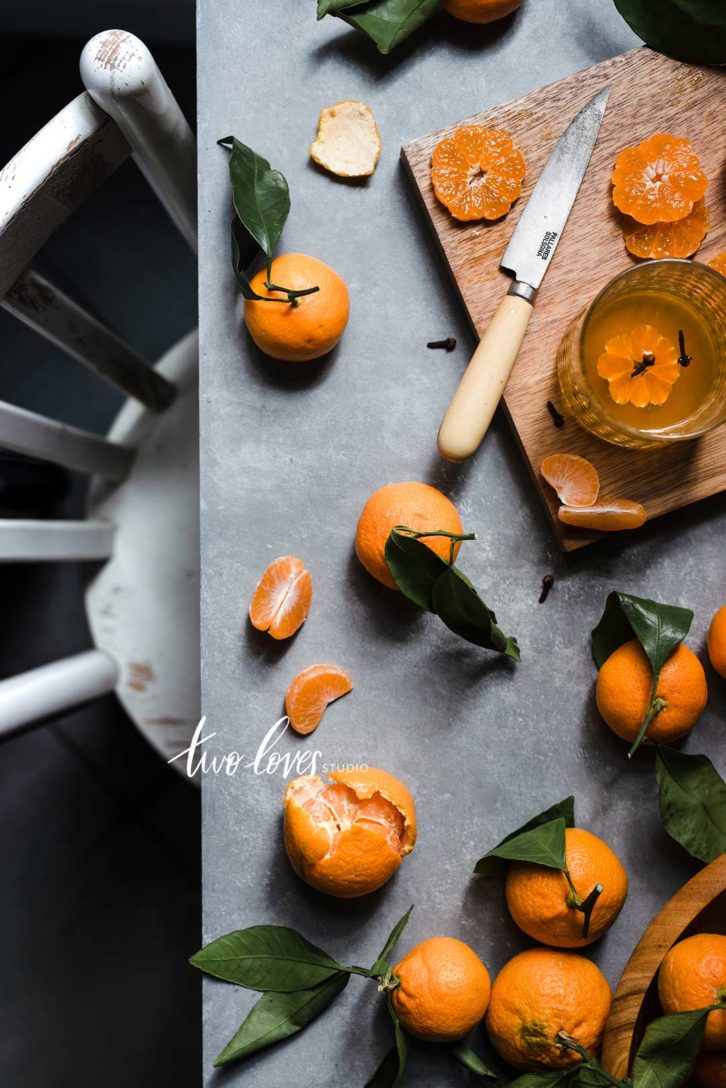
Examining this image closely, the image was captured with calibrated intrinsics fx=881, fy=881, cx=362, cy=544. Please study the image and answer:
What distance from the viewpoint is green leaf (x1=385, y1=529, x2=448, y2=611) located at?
82cm

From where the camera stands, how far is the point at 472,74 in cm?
94

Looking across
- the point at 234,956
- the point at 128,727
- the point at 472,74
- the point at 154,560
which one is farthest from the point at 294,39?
the point at 128,727

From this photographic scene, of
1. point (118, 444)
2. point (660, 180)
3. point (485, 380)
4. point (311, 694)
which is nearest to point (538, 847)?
point (311, 694)

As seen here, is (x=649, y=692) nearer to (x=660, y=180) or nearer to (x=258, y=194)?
(x=660, y=180)

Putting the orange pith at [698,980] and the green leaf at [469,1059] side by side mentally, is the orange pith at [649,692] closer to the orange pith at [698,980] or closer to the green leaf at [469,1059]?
the orange pith at [698,980]

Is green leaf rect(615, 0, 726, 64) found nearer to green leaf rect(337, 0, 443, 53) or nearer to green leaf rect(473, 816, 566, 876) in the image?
green leaf rect(337, 0, 443, 53)

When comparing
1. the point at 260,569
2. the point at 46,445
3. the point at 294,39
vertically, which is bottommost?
the point at 260,569

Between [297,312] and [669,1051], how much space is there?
2.42 feet

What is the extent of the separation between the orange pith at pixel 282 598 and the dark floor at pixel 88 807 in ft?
2.50

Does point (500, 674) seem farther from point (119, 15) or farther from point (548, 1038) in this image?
point (119, 15)

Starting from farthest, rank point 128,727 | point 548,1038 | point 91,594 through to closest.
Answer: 1. point 128,727
2. point 91,594
3. point 548,1038

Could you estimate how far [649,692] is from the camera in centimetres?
85

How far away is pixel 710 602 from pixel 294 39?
29.2 inches

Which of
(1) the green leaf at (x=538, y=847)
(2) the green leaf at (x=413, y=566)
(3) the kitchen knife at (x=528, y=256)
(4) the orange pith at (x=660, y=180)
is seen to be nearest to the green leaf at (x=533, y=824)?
(1) the green leaf at (x=538, y=847)
